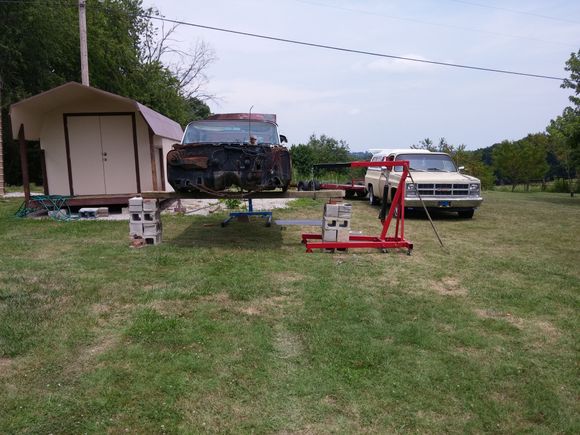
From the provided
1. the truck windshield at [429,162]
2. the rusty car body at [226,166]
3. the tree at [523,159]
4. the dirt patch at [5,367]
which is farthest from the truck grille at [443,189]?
the tree at [523,159]

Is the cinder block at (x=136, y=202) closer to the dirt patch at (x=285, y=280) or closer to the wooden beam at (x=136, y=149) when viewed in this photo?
the dirt patch at (x=285, y=280)

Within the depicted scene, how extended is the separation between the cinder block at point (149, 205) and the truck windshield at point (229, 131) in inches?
57.2

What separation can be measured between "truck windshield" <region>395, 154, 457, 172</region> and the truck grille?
1.16 m

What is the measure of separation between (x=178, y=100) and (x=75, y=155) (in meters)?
19.2

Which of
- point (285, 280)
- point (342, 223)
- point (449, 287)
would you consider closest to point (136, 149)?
point (342, 223)

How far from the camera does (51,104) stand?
11867 millimetres

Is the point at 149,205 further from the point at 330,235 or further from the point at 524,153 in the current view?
the point at 524,153

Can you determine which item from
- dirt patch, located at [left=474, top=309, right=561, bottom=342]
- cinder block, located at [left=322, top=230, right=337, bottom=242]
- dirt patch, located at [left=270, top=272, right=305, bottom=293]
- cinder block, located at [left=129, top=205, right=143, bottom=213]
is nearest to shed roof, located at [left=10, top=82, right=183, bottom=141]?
cinder block, located at [left=129, top=205, right=143, bottom=213]

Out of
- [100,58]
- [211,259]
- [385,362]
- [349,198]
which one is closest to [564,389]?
[385,362]

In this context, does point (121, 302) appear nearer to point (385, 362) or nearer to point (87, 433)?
point (87, 433)

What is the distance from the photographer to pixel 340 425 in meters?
2.69

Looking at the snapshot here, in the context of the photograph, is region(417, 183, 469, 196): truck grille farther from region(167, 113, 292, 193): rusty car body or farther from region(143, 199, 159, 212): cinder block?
region(143, 199, 159, 212): cinder block

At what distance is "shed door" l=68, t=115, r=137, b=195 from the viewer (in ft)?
40.7

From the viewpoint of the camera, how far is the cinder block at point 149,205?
290 inches
